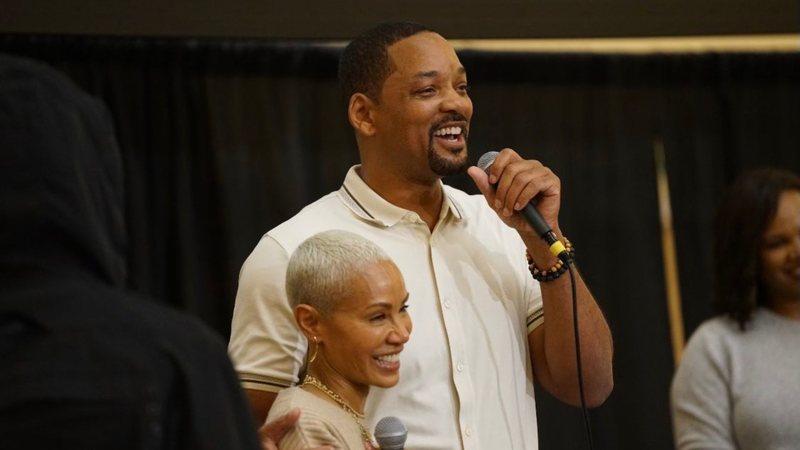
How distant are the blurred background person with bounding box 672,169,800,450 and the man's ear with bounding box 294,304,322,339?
1.27 metres

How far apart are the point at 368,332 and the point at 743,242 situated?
1427 millimetres

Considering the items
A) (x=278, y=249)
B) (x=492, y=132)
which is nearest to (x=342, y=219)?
(x=278, y=249)

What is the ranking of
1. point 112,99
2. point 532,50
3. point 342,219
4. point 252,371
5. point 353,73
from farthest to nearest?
point 532,50, point 112,99, point 353,73, point 342,219, point 252,371

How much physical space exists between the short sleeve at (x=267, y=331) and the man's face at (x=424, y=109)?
372 mm

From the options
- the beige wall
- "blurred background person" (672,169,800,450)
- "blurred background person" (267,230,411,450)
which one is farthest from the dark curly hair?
"blurred background person" (267,230,411,450)

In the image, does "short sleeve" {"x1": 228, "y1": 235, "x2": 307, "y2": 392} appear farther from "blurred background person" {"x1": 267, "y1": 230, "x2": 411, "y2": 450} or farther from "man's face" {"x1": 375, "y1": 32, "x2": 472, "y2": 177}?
"man's face" {"x1": 375, "y1": 32, "x2": 472, "y2": 177}

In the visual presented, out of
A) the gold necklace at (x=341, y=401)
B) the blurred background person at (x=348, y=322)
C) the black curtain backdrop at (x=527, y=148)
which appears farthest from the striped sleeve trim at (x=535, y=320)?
the black curtain backdrop at (x=527, y=148)

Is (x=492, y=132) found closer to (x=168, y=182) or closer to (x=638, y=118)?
(x=638, y=118)

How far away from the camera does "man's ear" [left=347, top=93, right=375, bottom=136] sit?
276cm

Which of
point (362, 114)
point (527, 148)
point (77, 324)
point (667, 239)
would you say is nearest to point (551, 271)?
point (362, 114)

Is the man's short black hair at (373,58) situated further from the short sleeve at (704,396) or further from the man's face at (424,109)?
the short sleeve at (704,396)

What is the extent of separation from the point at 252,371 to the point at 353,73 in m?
0.75

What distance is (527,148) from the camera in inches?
196

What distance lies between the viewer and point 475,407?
7.95 feet
